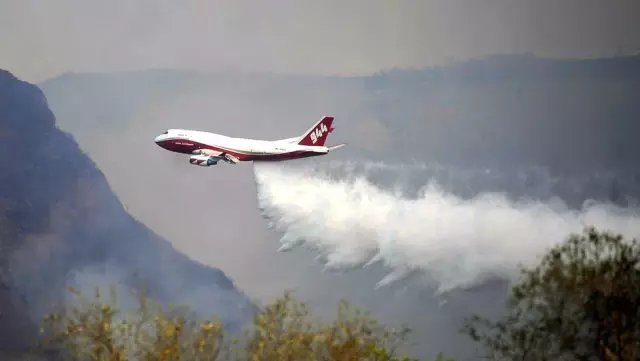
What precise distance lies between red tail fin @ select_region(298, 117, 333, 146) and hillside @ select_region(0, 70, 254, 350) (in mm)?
1526

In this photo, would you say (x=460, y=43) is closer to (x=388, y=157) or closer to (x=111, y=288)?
(x=388, y=157)

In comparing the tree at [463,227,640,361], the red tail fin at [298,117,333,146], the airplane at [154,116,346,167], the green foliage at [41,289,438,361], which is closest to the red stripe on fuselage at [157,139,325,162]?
the airplane at [154,116,346,167]

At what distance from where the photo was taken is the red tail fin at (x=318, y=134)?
914cm

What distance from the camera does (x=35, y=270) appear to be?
9281 mm

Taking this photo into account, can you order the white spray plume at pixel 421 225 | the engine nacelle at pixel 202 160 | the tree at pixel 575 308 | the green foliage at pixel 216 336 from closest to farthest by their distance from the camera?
1. the green foliage at pixel 216 336
2. the tree at pixel 575 308
3. the white spray plume at pixel 421 225
4. the engine nacelle at pixel 202 160

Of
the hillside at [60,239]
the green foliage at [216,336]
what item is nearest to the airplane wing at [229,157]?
the hillside at [60,239]

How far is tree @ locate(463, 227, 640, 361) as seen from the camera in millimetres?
8547

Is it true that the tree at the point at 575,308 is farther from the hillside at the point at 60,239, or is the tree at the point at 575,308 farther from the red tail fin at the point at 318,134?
the hillside at the point at 60,239

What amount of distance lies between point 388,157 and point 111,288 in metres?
2.95

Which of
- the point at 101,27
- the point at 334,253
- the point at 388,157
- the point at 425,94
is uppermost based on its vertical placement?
the point at 101,27

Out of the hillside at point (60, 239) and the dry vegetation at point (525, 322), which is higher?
the hillside at point (60, 239)

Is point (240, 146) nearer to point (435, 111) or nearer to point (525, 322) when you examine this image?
point (435, 111)

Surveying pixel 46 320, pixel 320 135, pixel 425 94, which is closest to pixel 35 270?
pixel 46 320

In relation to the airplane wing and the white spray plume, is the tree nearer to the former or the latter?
the white spray plume
